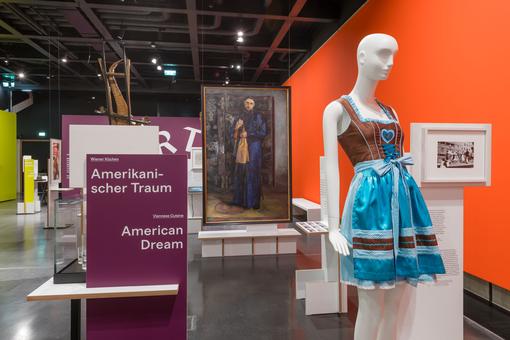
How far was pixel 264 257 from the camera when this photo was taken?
470 cm

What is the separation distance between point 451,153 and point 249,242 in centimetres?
331

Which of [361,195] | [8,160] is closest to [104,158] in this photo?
[361,195]

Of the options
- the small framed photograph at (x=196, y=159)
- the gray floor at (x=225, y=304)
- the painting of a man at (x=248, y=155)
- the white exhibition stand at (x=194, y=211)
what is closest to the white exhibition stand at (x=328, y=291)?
the gray floor at (x=225, y=304)

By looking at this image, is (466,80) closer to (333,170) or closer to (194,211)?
(333,170)

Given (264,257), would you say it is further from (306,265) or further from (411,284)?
(411,284)

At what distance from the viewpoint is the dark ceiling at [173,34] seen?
5922 mm

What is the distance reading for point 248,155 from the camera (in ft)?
15.0

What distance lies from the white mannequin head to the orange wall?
1.78 metres

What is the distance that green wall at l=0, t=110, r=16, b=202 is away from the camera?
37.3ft

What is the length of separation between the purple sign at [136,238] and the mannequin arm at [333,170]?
655 mm

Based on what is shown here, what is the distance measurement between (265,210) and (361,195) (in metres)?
3.19

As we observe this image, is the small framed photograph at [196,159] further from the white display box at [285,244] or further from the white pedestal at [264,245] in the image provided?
the white display box at [285,244]

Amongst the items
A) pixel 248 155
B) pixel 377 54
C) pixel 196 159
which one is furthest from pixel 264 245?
pixel 377 54

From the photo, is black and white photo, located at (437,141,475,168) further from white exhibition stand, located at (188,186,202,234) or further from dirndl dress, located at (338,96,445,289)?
white exhibition stand, located at (188,186,202,234)
